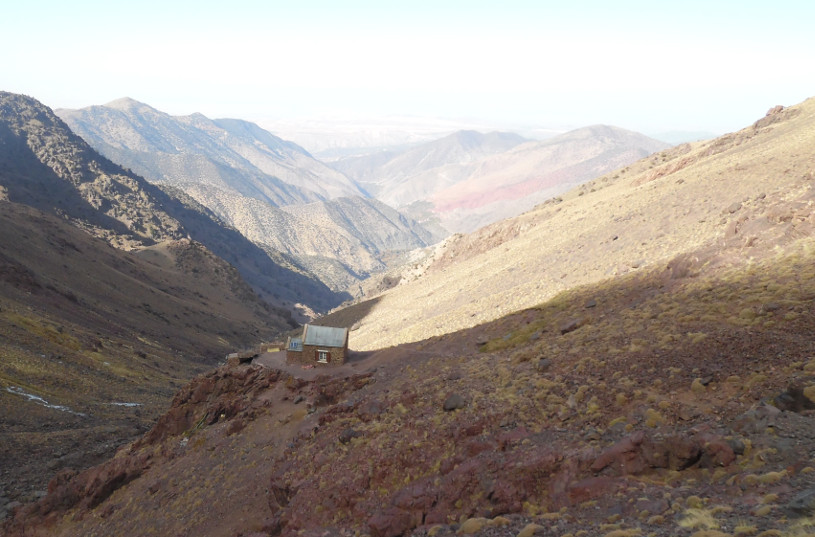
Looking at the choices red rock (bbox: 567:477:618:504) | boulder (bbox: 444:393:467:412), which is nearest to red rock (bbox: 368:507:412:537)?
red rock (bbox: 567:477:618:504)

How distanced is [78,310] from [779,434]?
215ft

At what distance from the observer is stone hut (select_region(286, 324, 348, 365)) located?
3022cm

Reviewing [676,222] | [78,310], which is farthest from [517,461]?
[78,310]

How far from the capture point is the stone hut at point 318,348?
99.1 feet

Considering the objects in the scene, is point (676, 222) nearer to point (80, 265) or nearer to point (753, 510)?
point (753, 510)

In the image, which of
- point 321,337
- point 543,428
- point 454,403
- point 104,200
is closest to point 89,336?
point 321,337

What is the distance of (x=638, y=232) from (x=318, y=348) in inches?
1000

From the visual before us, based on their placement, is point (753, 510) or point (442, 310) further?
point (442, 310)

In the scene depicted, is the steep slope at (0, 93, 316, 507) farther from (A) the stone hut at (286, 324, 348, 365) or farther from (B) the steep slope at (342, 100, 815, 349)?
(B) the steep slope at (342, 100, 815, 349)

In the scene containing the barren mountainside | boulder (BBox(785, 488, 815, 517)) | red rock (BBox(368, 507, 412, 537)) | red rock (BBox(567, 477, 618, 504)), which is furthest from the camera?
red rock (BBox(368, 507, 412, 537))

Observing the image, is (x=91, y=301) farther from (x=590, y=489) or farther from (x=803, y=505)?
(x=803, y=505)

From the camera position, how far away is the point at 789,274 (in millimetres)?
19500

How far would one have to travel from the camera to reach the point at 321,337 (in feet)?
99.5

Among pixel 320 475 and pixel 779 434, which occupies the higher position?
pixel 779 434
